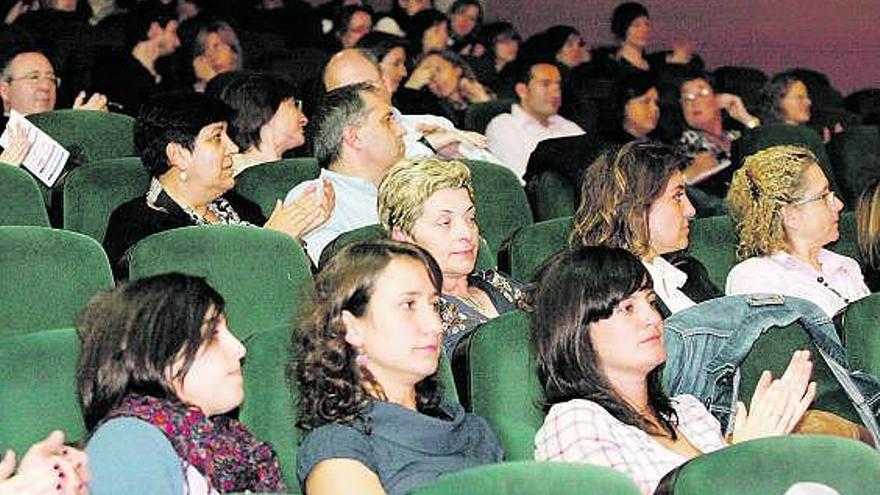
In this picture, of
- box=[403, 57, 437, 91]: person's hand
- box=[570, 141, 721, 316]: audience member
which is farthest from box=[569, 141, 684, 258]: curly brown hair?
box=[403, 57, 437, 91]: person's hand

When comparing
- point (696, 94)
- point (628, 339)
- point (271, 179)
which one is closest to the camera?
point (628, 339)

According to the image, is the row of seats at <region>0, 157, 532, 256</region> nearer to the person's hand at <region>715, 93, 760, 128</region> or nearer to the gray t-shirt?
the gray t-shirt


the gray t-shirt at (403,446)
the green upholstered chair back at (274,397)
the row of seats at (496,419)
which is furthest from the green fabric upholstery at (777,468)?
the green upholstered chair back at (274,397)

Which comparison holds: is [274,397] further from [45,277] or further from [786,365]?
[786,365]

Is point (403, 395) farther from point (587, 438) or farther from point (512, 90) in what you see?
point (512, 90)

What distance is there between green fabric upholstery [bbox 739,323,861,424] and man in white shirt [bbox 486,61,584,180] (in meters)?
2.33

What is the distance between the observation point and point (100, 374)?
2.31m

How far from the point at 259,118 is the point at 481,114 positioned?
1.45 meters

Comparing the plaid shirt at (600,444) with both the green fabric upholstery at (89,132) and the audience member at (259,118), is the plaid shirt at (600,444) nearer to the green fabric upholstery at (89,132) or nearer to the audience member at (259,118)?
the audience member at (259,118)

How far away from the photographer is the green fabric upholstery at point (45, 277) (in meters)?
2.99

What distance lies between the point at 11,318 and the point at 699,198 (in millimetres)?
2219

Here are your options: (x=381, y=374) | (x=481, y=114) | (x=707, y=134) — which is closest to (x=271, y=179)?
(x=381, y=374)

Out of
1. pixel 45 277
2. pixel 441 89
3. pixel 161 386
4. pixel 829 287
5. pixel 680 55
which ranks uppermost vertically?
pixel 161 386

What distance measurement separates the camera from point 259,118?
431 cm
